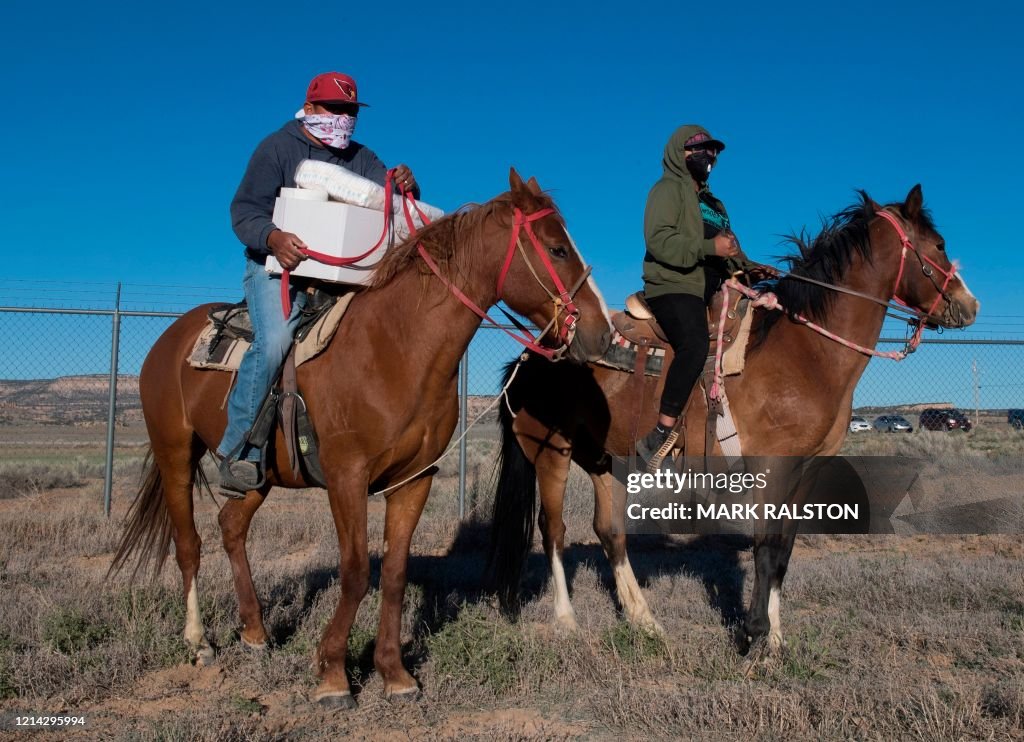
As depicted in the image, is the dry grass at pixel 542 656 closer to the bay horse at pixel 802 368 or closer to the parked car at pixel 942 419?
the bay horse at pixel 802 368

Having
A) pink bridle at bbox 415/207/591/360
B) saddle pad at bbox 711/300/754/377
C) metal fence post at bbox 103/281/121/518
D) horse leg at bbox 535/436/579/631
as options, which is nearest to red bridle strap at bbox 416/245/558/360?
pink bridle at bbox 415/207/591/360

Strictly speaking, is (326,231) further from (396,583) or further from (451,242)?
(396,583)

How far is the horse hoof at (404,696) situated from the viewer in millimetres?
4449

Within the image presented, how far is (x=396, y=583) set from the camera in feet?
15.3

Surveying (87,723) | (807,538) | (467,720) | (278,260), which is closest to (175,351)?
(278,260)

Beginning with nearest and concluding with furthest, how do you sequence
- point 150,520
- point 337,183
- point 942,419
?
point 337,183
point 150,520
point 942,419

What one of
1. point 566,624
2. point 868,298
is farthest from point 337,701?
point 868,298

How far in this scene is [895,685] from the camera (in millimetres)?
4234

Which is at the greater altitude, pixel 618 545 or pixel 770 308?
pixel 770 308

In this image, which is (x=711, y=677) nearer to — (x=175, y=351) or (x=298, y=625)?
(x=298, y=625)

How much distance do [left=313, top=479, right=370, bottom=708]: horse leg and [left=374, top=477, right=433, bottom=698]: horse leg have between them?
0.67ft

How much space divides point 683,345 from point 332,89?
273 cm

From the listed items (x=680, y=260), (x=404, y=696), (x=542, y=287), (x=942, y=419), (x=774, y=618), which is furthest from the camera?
(x=942, y=419)

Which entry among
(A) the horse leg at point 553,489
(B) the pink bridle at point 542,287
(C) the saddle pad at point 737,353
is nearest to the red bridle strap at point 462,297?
(B) the pink bridle at point 542,287
